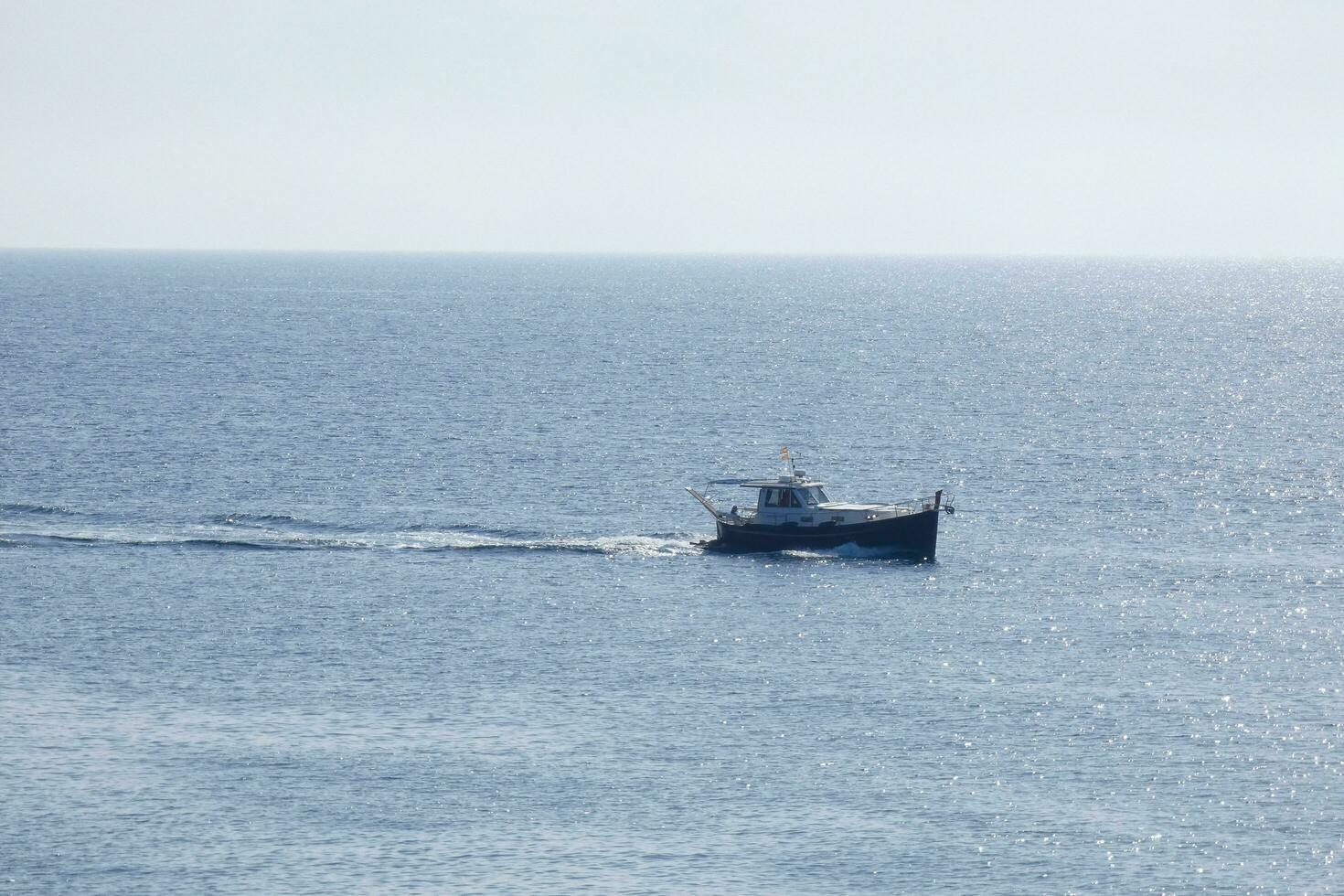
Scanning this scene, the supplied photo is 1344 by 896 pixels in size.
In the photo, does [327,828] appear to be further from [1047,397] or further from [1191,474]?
[1047,397]

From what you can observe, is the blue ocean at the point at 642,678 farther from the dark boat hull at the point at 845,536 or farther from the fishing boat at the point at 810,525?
the fishing boat at the point at 810,525

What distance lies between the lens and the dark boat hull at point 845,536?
107375 mm

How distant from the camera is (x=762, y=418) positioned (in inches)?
6880

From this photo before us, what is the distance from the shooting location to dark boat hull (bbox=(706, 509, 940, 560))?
352 ft

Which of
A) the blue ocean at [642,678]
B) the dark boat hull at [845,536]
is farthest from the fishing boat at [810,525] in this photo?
the blue ocean at [642,678]

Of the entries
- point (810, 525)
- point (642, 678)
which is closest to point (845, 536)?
point (810, 525)

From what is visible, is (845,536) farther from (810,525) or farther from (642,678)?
(642,678)

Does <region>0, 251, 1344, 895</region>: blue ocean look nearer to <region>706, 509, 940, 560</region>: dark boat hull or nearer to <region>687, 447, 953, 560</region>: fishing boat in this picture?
<region>706, 509, 940, 560</region>: dark boat hull

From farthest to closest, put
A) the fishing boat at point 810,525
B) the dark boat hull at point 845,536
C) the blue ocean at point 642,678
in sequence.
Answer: the fishing boat at point 810,525 → the dark boat hull at point 845,536 → the blue ocean at point 642,678

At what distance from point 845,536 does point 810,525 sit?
2.20m

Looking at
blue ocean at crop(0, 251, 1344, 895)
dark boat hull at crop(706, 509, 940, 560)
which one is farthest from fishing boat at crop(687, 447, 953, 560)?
blue ocean at crop(0, 251, 1344, 895)

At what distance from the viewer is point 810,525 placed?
10981cm

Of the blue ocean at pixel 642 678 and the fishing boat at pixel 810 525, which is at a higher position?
the fishing boat at pixel 810 525

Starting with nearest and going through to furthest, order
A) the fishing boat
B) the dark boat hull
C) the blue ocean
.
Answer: the blue ocean, the dark boat hull, the fishing boat
